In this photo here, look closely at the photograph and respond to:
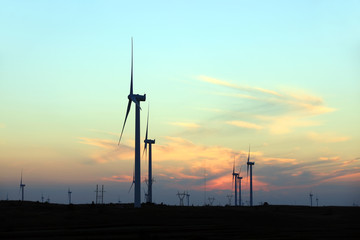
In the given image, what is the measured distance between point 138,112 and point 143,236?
5665 cm

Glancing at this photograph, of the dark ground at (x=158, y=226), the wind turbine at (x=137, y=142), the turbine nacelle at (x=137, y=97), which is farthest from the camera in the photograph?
the turbine nacelle at (x=137, y=97)

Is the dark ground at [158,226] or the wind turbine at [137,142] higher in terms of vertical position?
the wind turbine at [137,142]

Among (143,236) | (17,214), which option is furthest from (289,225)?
(17,214)

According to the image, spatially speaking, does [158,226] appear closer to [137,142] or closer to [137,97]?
[137,142]

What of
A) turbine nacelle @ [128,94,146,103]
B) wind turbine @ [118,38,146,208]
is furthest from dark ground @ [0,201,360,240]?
turbine nacelle @ [128,94,146,103]

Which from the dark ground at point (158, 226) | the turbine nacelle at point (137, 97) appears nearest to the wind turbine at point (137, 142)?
the turbine nacelle at point (137, 97)

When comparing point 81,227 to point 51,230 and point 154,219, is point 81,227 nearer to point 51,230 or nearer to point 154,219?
point 51,230

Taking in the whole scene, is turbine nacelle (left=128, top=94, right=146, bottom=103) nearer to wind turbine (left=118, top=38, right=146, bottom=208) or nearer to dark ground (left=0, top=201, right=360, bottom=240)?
wind turbine (left=118, top=38, right=146, bottom=208)

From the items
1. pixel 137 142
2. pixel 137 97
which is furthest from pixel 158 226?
pixel 137 97

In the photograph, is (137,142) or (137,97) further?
(137,97)

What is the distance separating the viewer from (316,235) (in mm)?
44969

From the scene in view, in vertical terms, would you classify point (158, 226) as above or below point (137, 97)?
below

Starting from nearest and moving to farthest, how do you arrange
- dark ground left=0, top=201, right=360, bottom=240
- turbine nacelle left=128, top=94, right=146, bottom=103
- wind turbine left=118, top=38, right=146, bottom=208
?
dark ground left=0, top=201, right=360, bottom=240 → wind turbine left=118, top=38, right=146, bottom=208 → turbine nacelle left=128, top=94, right=146, bottom=103

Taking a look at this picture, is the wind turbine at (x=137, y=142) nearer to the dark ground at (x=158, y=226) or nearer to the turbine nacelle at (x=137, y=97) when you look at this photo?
the turbine nacelle at (x=137, y=97)
